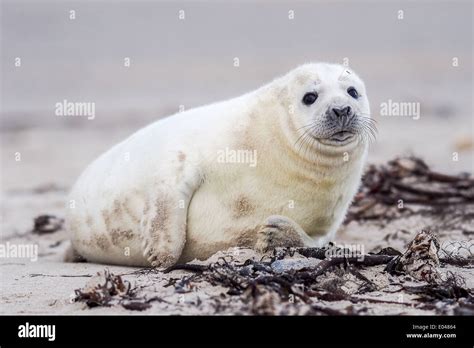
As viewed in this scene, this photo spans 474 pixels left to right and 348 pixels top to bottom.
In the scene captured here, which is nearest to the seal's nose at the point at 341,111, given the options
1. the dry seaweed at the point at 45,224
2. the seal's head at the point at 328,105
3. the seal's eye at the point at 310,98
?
the seal's head at the point at 328,105

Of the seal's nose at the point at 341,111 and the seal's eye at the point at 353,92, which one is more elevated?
the seal's eye at the point at 353,92

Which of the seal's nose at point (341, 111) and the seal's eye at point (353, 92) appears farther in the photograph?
the seal's eye at point (353, 92)

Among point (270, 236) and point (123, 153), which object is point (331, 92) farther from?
point (123, 153)

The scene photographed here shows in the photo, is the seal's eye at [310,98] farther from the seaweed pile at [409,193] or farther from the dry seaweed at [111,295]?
the seaweed pile at [409,193]

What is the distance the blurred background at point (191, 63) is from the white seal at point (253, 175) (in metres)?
5.49

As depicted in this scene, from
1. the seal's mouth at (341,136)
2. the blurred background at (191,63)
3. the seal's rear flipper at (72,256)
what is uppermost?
the blurred background at (191,63)

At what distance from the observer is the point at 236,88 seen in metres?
21.2

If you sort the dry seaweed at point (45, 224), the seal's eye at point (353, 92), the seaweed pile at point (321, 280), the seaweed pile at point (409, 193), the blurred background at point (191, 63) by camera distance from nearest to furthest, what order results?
the seaweed pile at point (321, 280) < the seal's eye at point (353, 92) < the seaweed pile at point (409, 193) < the dry seaweed at point (45, 224) < the blurred background at point (191, 63)

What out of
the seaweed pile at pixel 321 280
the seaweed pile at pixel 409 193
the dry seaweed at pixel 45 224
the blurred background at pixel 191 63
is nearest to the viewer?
the seaweed pile at pixel 321 280

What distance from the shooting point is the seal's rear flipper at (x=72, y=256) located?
22.5ft

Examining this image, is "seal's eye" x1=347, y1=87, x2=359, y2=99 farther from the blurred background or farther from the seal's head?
the blurred background

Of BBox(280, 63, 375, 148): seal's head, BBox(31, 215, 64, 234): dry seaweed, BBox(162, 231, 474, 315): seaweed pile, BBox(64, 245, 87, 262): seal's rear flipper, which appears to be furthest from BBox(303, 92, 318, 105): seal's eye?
BBox(31, 215, 64, 234): dry seaweed

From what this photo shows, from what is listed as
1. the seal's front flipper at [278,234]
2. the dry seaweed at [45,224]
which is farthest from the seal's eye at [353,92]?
the dry seaweed at [45,224]

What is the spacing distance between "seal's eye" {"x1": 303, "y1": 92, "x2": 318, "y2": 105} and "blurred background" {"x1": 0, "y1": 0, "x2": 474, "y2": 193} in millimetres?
5881
